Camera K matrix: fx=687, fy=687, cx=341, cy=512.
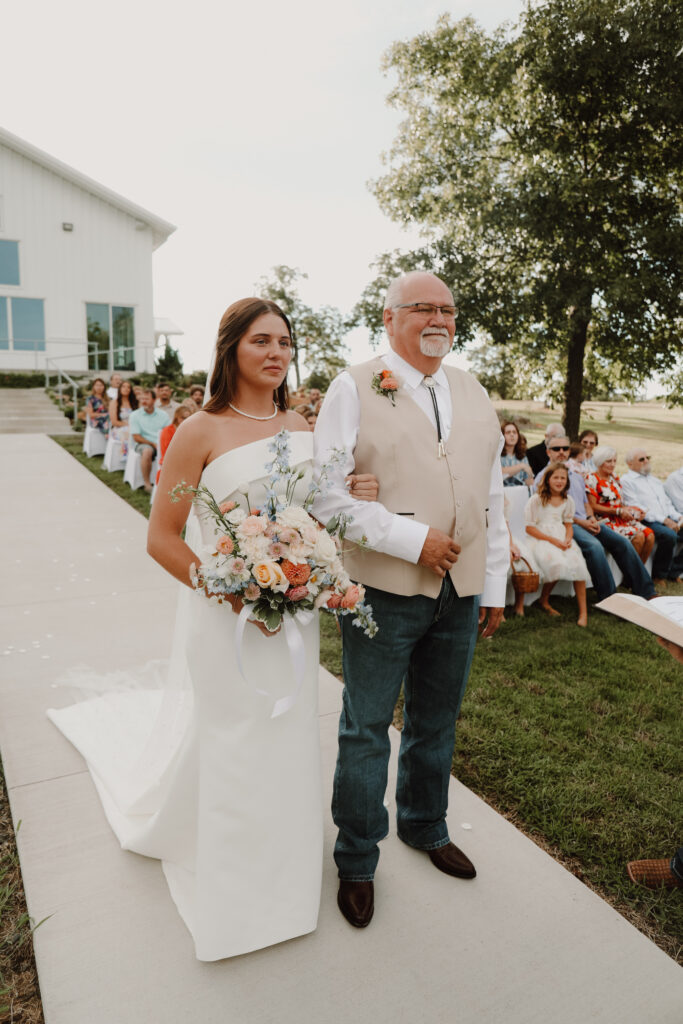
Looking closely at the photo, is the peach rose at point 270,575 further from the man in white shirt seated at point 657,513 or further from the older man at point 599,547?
the man in white shirt seated at point 657,513

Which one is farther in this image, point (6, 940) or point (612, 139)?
point (612, 139)

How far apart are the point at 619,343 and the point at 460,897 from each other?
1467 cm

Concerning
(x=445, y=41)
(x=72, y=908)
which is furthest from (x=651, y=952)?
(x=445, y=41)

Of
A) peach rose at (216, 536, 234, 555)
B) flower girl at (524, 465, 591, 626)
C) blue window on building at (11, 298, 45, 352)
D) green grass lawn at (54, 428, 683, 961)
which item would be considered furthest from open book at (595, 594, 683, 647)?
blue window on building at (11, 298, 45, 352)

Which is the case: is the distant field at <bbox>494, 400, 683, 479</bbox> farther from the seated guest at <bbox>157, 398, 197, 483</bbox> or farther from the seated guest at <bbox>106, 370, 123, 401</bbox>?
the seated guest at <bbox>157, 398, 197, 483</bbox>

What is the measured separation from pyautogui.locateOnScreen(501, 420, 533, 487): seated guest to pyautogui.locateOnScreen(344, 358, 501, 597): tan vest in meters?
5.53

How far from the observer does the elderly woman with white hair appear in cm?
743

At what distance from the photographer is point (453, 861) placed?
9.28 ft

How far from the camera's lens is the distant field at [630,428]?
20.2m

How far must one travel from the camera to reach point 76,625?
5488 mm

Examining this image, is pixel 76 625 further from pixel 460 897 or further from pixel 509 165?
pixel 509 165

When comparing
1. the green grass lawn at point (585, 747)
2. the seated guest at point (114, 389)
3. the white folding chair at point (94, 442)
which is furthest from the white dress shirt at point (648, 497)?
the white folding chair at point (94, 442)

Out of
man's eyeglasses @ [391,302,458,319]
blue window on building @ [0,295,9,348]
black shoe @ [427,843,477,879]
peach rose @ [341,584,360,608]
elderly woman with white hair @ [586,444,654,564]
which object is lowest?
black shoe @ [427,843,477,879]

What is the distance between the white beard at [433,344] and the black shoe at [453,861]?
2.02m
